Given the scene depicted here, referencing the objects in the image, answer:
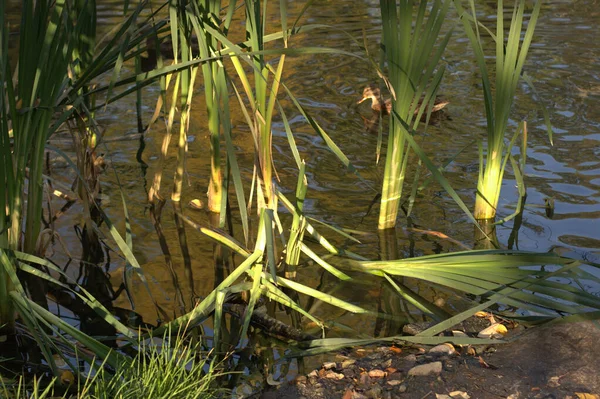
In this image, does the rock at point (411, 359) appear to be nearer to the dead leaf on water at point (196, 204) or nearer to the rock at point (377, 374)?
the rock at point (377, 374)

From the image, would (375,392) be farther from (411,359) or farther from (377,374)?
(411,359)

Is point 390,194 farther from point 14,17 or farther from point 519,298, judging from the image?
point 14,17

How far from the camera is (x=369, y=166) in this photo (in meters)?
5.13

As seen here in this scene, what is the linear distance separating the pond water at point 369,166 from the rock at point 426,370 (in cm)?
54

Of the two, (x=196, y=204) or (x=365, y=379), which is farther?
(x=196, y=204)

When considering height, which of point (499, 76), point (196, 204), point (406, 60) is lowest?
point (196, 204)

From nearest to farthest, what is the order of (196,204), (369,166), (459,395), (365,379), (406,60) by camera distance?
(459,395) → (365,379) → (406,60) → (196,204) → (369,166)

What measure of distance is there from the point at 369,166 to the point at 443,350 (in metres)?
2.18

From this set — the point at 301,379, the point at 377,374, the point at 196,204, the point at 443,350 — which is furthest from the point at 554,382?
the point at 196,204

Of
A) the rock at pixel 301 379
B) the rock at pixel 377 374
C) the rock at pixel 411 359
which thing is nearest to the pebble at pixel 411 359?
the rock at pixel 411 359

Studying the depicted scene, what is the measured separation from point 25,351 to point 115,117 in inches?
121

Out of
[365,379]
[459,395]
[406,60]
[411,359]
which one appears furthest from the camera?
[406,60]

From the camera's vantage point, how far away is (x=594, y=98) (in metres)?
6.10

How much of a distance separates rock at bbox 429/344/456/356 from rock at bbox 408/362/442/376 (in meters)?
0.13
